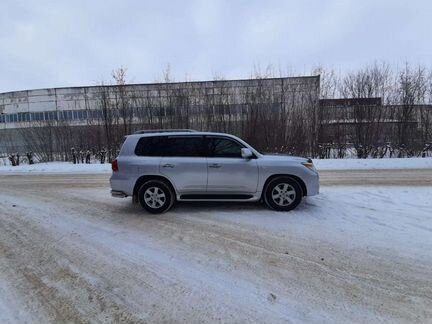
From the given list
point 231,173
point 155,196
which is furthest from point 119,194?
point 231,173

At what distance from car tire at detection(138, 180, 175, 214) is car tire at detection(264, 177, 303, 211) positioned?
2307mm

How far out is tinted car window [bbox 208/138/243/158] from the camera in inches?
258

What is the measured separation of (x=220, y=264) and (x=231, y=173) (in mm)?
2720

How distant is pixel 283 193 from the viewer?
6516 mm

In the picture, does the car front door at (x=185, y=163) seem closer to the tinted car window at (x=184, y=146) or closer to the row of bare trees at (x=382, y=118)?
the tinted car window at (x=184, y=146)

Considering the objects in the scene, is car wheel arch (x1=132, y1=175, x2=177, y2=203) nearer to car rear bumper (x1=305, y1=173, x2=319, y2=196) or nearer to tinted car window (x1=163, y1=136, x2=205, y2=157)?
tinted car window (x1=163, y1=136, x2=205, y2=157)

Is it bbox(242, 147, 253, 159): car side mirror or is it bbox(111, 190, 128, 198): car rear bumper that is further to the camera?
bbox(111, 190, 128, 198): car rear bumper

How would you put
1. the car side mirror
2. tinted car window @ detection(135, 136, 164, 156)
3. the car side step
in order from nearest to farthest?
the car side mirror, the car side step, tinted car window @ detection(135, 136, 164, 156)

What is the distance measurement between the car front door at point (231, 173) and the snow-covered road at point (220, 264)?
1.83 feet

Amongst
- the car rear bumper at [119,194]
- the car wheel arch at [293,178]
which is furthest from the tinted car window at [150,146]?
the car wheel arch at [293,178]

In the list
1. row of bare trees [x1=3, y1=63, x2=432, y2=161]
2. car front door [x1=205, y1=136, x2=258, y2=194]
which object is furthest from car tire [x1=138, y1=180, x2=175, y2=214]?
row of bare trees [x1=3, y1=63, x2=432, y2=161]

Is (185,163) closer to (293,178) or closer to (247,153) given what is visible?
(247,153)

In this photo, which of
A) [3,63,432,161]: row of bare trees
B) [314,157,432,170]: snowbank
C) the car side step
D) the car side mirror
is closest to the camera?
the car side mirror

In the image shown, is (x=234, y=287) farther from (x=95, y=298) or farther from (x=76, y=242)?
(x=76, y=242)
